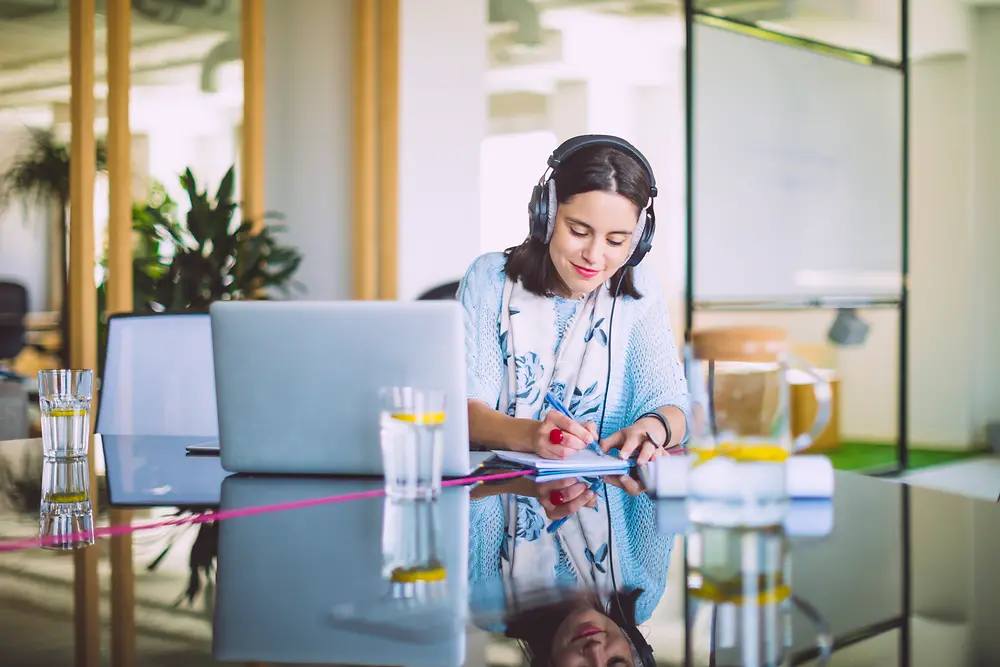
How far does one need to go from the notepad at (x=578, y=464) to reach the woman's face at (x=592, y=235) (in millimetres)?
538

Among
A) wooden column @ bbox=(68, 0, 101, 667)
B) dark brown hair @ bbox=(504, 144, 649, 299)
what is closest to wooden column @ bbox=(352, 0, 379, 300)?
wooden column @ bbox=(68, 0, 101, 667)

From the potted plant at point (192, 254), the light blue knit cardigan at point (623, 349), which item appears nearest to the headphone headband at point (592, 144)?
the light blue knit cardigan at point (623, 349)

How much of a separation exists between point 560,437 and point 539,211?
2.14 ft

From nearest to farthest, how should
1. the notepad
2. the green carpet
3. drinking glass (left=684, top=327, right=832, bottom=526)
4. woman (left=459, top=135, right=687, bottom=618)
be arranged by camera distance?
drinking glass (left=684, top=327, right=832, bottom=526) → the notepad → woman (left=459, top=135, right=687, bottom=618) → the green carpet

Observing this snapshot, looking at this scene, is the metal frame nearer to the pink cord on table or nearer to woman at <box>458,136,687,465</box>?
woman at <box>458,136,687,465</box>

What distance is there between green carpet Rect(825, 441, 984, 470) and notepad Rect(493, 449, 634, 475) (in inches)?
193

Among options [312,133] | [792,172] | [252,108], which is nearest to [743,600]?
[252,108]

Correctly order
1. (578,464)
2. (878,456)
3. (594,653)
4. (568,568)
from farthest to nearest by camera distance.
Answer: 1. (878,456)
2. (578,464)
3. (568,568)
4. (594,653)

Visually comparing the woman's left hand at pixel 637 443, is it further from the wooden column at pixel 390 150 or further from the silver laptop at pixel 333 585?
the wooden column at pixel 390 150

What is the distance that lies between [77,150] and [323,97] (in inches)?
50.5

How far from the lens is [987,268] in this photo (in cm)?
736

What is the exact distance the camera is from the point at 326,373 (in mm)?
1450

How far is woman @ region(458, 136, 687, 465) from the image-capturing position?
208 centimetres

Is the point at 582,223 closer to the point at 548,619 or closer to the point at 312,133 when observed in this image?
the point at 548,619
